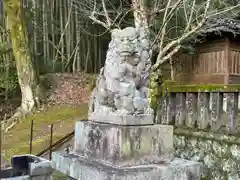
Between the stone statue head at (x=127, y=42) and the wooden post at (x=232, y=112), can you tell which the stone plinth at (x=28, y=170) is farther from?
the wooden post at (x=232, y=112)

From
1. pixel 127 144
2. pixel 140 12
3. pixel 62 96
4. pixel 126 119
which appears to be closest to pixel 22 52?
pixel 62 96

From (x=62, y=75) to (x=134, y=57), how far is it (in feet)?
42.8

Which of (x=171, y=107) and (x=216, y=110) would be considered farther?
(x=171, y=107)

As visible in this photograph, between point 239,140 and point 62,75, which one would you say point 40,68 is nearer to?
point 62,75

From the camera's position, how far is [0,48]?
13656 mm

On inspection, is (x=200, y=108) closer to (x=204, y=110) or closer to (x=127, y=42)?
(x=204, y=110)

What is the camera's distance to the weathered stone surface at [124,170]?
319 centimetres

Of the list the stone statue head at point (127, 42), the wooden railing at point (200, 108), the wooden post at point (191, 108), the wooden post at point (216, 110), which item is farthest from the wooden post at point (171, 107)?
the stone statue head at point (127, 42)

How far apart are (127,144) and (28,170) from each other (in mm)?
1314

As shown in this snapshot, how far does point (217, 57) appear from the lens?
1165 centimetres

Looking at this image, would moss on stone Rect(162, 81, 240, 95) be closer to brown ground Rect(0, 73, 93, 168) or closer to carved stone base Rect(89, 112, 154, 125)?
carved stone base Rect(89, 112, 154, 125)

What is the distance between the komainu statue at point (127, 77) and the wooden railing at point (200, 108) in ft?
4.27

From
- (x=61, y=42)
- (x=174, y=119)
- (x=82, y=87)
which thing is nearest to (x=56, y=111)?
(x=82, y=87)

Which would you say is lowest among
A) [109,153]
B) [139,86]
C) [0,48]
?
[109,153]
